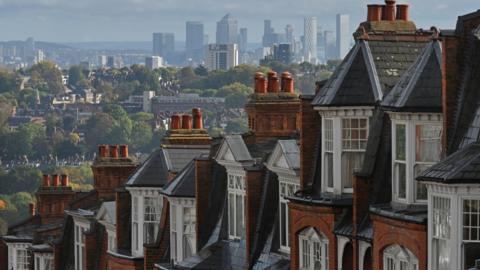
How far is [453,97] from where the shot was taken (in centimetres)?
3142

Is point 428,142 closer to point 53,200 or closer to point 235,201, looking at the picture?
point 235,201

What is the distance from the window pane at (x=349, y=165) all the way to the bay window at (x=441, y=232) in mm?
4915

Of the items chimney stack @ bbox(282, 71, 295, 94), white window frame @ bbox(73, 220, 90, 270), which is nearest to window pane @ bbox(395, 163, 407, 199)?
chimney stack @ bbox(282, 71, 295, 94)

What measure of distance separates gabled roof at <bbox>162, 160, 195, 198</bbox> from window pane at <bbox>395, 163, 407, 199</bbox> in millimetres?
11562

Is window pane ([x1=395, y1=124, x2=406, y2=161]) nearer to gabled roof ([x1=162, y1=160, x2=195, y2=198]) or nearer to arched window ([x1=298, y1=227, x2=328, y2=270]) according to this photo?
arched window ([x1=298, y1=227, x2=328, y2=270])

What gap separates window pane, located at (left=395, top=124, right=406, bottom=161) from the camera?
1291 inches

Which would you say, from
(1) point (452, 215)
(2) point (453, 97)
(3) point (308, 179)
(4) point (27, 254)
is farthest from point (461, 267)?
(4) point (27, 254)

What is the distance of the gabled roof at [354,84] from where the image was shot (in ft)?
116

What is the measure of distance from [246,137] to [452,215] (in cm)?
1458

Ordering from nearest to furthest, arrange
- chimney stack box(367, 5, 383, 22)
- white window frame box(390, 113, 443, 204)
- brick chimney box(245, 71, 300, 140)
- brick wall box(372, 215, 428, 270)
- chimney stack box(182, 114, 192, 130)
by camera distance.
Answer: brick wall box(372, 215, 428, 270) → white window frame box(390, 113, 443, 204) → chimney stack box(367, 5, 383, 22) → brick chimney box(245, 71, 300, 140) → chimney stack box(182, 114, 192, 130)

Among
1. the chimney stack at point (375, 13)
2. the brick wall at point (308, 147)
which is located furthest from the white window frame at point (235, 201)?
the chimney stack at point (375, 13)

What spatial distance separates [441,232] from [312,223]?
5.67 m

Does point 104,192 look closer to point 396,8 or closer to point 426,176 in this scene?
point 396,8

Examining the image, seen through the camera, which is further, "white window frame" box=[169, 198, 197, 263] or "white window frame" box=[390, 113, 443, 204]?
"white window frame" box=[169, 198, 197, 263]
